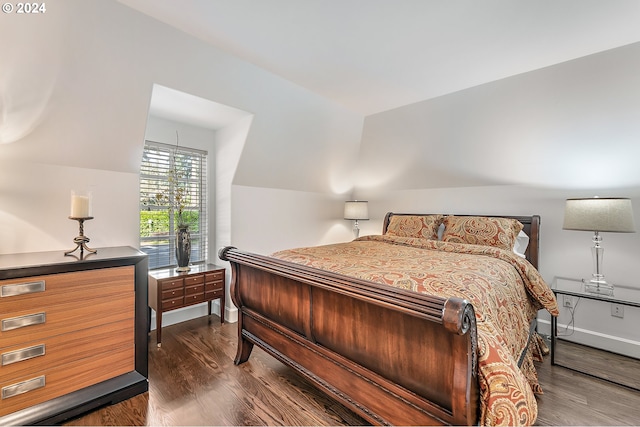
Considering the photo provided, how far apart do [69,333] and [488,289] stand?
246cm

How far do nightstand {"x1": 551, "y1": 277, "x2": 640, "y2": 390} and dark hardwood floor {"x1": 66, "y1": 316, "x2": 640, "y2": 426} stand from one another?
0.15 metres

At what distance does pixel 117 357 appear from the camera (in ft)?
6.15

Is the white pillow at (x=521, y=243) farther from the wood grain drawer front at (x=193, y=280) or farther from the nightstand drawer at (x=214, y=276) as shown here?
the wood grain drawer front at (x=193, y=280)

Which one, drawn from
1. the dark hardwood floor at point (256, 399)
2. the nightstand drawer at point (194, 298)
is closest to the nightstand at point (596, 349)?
the dark hardwood floor at point (256, 399)

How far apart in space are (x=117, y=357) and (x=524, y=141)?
390cm

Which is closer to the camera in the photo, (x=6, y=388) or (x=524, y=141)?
(x=6, y=388)

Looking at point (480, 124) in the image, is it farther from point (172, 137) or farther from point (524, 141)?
point (172, 137)

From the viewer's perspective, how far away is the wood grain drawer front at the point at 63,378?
1530mm

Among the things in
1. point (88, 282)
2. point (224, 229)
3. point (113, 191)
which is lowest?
point (88, 282)

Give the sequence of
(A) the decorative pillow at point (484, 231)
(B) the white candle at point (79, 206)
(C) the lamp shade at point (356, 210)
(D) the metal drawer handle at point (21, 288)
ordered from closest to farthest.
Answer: (D) the metal drawer handle at point (21, 288) → (B) the white candle at point (79, 206) → (A) the decorative pillow at point (484, 231) → (C) the lamp shade at point (356, 210)

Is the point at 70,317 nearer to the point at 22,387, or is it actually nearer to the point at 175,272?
the point at 22,387

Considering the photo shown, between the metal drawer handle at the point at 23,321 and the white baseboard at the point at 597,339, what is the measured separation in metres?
4.08

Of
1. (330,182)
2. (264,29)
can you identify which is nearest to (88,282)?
(264,29)

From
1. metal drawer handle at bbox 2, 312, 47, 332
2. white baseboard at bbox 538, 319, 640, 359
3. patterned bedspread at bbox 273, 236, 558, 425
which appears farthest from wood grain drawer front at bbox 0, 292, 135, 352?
white baseboard at bbox 538, 319, 640, 359
